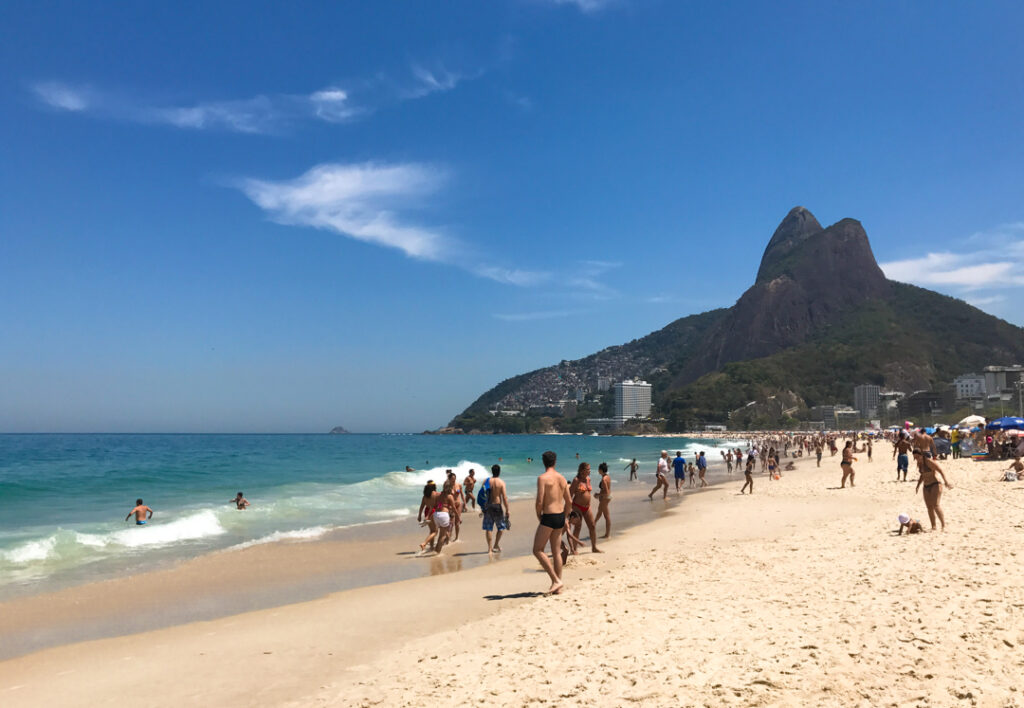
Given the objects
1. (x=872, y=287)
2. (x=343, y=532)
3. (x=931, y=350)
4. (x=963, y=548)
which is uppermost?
(x=872, y=287)

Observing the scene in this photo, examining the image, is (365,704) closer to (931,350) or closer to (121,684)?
(121,684)

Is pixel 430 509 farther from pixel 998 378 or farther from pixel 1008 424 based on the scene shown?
pixel 998 378

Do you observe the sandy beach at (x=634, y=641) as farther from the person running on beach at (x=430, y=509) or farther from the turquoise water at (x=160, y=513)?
the turquoise water at (x=160, y=513)

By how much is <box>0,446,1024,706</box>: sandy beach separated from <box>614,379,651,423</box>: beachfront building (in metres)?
178

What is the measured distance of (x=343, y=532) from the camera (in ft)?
51.4

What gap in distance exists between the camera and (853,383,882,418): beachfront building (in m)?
124

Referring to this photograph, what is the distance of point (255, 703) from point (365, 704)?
0.98m

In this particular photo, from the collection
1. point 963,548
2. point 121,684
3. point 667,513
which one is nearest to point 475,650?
point 121,684

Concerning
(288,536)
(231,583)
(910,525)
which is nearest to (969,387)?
(910,525)

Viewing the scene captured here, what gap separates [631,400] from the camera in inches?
7525

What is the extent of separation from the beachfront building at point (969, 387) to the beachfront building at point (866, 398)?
12861 millimetres

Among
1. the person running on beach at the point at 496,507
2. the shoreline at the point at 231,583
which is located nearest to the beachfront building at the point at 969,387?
the shoreline at the point at 231,583

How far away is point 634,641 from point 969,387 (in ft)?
449

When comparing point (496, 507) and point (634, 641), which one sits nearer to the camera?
point (634, 641)
